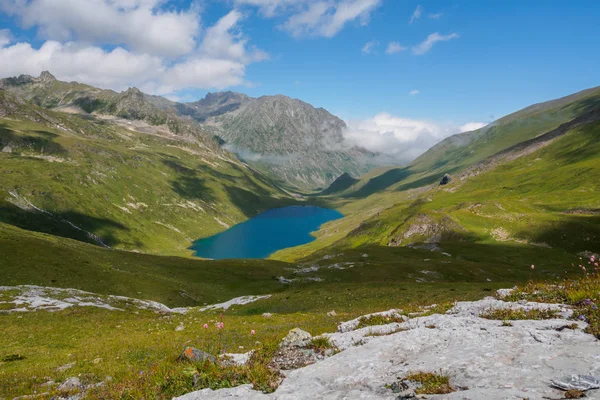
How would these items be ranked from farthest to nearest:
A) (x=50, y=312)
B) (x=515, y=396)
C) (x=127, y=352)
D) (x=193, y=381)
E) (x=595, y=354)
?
(x=50, y=312) → (x=127, y=352) → (x=193, y=381) → (x=595, y=354) → (x=515, y=396)

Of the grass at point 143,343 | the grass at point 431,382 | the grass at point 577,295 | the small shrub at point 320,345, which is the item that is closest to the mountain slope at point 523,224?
the grass at point 143,343

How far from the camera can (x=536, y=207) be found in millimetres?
150125

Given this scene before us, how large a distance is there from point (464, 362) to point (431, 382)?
1.60m

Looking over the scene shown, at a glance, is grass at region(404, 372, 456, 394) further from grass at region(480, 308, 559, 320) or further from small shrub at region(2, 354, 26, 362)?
small shrub at region(2, 354, 26, 362)

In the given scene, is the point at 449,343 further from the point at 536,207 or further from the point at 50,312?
the point at 536,207

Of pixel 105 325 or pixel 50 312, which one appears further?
pixel 50 312

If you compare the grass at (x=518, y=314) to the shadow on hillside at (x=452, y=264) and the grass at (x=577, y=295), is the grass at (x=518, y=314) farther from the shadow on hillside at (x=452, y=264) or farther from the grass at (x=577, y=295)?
the shadow on hillside at (x=452, y=264)

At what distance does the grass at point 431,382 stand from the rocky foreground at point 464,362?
0.64 ft

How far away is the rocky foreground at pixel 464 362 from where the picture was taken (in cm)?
760

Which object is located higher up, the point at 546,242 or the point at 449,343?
the point at 449,343

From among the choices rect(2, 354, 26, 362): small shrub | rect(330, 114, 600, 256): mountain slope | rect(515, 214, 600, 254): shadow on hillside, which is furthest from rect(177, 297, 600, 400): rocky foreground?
rect(515, 214, 600, 254): shadow on hillside

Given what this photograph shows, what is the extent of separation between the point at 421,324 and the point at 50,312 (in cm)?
4043

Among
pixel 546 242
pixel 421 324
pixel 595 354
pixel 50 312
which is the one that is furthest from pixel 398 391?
pixel 546 242

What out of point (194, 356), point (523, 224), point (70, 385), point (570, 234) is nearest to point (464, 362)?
point (194, 356)
